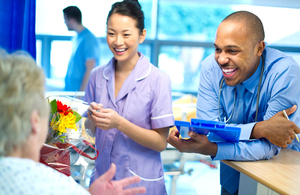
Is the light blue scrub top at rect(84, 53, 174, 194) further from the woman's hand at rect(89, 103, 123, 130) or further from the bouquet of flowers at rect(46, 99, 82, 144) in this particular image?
the bouquet of flowers at rect(46, 99, 82, 144)

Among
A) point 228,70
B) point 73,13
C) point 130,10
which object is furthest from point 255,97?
point 73,13

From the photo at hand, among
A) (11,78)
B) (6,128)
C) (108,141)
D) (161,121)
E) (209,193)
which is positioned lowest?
(209,193)

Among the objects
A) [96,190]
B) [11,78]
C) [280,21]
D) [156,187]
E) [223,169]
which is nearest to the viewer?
[11,78]

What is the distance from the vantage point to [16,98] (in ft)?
2.39

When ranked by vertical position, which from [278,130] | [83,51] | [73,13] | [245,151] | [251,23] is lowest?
[245,151]

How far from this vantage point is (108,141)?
63.5 inches

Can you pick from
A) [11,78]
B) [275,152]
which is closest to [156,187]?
[275,152]

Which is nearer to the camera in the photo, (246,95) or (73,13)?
→ (246,95)

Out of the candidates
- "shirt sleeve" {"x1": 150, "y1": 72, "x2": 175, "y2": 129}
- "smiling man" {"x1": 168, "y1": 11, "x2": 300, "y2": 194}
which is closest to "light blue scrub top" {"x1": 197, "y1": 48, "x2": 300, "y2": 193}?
"smiling man" {"x1": 168, "y1": 11, "x2": 300, "y2": 194}

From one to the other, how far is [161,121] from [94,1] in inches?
149

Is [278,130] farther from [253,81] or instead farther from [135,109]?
[135,109]

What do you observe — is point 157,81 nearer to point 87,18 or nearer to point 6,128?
point 6,128

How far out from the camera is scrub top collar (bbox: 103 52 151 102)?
5.28ft

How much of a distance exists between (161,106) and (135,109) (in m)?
0.14
